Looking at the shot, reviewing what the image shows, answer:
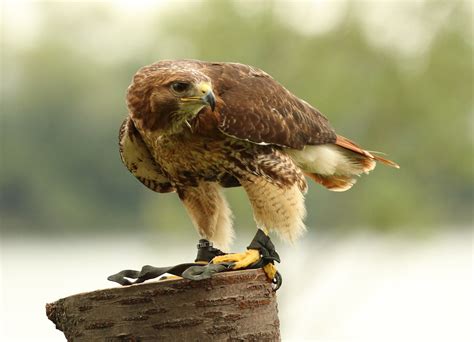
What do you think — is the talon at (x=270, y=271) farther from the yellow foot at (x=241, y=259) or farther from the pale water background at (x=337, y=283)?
the pale water background at (x=337, y=283)

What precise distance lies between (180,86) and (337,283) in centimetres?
2474

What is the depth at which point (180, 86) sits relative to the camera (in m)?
4.65

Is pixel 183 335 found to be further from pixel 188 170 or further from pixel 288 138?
pixel 288 138

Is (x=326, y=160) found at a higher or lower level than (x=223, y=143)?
higher

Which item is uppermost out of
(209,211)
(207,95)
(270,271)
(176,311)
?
(207,95)

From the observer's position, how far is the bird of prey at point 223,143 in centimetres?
479

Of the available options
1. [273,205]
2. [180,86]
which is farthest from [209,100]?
[273,205]

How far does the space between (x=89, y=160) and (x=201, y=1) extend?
39.9ft

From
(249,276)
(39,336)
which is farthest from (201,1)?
(249,276)

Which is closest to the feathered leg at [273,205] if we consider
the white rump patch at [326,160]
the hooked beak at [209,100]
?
the white rump patch at [326,160]

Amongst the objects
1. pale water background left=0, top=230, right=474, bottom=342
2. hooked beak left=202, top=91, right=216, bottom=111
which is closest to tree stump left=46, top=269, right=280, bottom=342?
hooked beak left=202, top=91, right=216, bottom=111

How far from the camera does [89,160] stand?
3278 cm

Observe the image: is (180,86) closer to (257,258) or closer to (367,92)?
(257,258)

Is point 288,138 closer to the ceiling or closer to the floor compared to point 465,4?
closer to the floor
